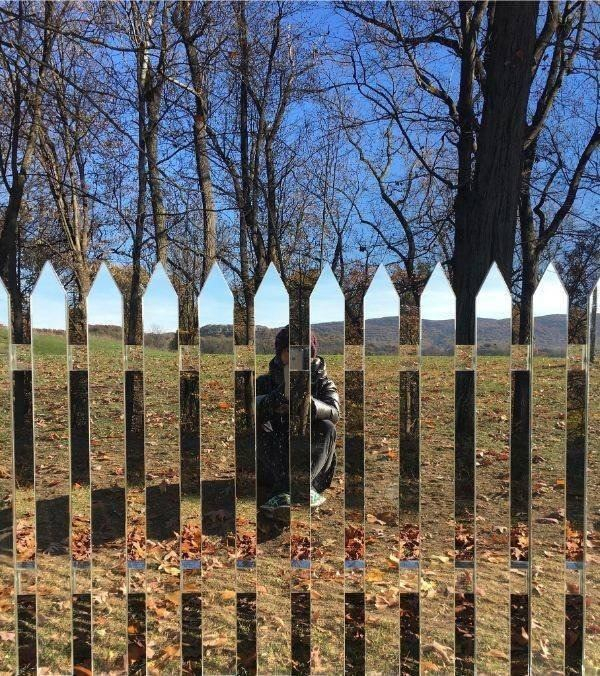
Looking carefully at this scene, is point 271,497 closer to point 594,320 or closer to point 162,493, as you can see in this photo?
point 162,493

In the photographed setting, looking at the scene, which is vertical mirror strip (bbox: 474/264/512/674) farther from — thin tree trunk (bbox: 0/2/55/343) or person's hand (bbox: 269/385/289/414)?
thin tree trunk (bbox: 0/2/55/343)

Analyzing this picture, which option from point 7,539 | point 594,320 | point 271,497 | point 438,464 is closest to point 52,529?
point 7,539

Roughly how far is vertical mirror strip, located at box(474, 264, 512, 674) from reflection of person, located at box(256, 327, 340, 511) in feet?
2.64

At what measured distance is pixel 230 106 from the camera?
3643 millimetres

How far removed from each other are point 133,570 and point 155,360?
1.12 meters

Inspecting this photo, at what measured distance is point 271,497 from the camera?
9.98 ft

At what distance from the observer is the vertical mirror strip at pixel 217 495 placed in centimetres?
257

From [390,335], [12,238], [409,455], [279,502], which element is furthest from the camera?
[12,238]

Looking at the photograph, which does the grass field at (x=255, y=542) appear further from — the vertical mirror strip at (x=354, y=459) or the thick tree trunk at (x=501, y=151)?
the thick tree trunk at (x=501, y=151)

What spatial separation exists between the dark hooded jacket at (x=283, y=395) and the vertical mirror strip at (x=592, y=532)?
1.32 m

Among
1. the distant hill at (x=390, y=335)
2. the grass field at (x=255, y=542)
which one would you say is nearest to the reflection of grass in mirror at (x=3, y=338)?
the grass field at (x=255, y=542)

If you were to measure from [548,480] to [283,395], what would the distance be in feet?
5.28

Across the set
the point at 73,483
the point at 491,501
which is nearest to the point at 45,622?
the point at 73,483

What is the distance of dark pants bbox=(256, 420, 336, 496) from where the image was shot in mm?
2861
